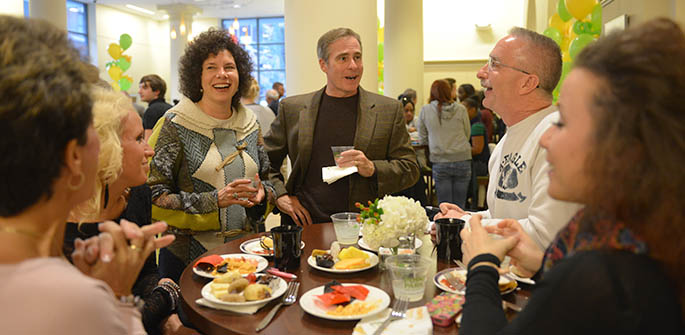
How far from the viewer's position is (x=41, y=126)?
0.86 m

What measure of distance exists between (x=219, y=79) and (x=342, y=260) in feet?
4.59

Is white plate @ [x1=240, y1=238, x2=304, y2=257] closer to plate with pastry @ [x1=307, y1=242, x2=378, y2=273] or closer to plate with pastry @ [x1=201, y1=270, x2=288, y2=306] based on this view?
plate with pastry @ [x1=307, y1=242, x2=378, y2=273]

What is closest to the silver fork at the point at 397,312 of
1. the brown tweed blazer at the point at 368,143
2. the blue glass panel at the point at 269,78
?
the brown tweed blazer at the point at 368,143

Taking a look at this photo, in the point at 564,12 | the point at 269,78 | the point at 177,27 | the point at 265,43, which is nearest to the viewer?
the point at 564,12

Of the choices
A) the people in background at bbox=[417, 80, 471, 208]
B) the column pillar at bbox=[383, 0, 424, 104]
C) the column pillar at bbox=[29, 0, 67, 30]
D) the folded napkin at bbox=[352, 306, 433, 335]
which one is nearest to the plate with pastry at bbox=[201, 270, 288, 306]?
the folded napkin at bbox=[352, 306, 433, 335]

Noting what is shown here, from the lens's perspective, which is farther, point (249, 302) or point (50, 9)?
point (50, 9)

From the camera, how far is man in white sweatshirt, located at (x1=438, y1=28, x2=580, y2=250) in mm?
1921

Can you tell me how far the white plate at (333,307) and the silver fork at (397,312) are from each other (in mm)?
26

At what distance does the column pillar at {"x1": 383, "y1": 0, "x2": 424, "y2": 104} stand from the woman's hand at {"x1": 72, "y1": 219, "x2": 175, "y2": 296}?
9000 mm

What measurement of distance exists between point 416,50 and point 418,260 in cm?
904

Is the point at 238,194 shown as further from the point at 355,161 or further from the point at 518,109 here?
the point at 518,109

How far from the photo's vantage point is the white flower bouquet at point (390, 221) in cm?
181

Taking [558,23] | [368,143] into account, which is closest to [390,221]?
[368,143]

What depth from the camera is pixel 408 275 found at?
59.4 inches
